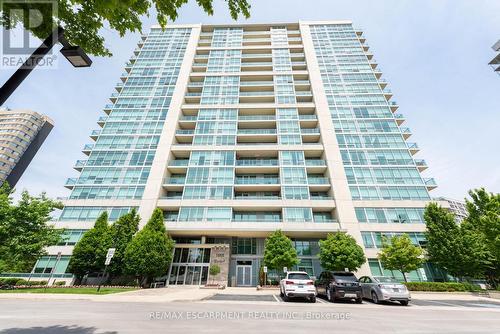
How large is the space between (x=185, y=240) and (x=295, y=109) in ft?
96.2

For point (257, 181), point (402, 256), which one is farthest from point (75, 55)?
point (402, 256)

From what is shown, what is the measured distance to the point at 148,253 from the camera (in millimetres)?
24375

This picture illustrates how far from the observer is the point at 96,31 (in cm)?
512

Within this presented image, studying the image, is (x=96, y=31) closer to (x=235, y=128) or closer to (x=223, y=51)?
(x=235, y=128)

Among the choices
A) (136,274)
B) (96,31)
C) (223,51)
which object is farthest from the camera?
(223,51)

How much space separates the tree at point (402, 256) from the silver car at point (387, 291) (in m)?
12.9

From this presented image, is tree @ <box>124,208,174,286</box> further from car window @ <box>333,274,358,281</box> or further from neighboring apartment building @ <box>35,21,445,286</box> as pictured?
car window @ <box>333,274,358,281</box>

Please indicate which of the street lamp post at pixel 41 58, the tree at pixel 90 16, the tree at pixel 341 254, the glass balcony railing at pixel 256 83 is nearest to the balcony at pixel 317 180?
the tree at pixel 341 254

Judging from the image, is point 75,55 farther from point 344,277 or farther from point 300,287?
point 344,277

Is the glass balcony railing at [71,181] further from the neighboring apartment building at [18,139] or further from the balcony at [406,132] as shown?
the neighboring apartment building at [18,139]

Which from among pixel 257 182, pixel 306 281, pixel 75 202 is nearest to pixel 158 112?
pixel 75 202

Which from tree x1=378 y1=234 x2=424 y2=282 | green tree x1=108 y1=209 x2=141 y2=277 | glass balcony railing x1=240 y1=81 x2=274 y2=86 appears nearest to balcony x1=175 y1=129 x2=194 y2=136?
glass balcony railing x1=240 y1=81 x2=274 y2=86

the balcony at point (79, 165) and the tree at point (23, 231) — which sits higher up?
the balcony at point (79, 165)

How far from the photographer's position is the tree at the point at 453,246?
2488cm
